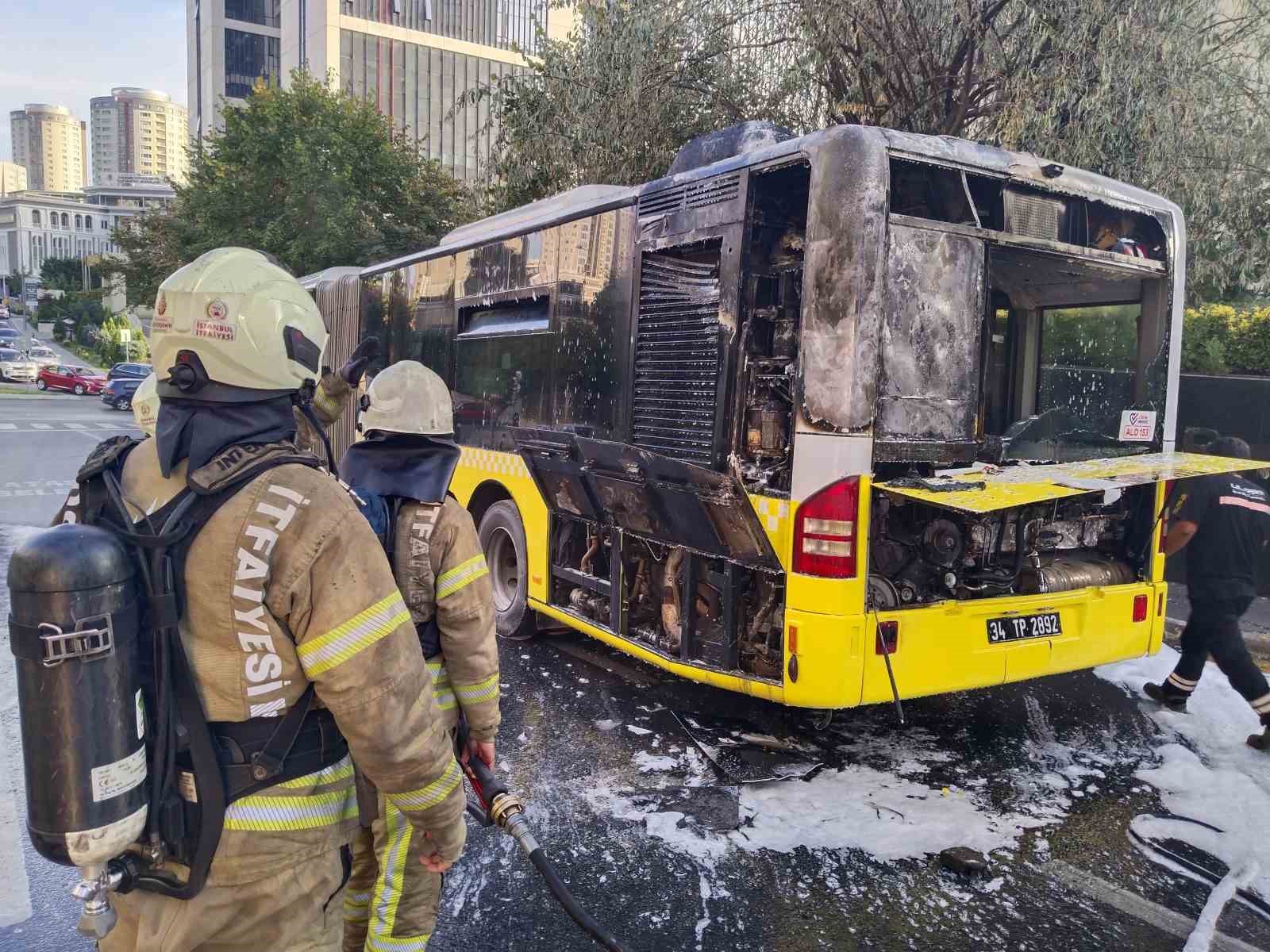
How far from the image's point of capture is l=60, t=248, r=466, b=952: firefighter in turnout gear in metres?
1.79

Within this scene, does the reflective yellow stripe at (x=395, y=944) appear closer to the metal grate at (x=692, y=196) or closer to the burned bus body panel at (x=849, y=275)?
the burned bus body panel at (x=849, y=275)

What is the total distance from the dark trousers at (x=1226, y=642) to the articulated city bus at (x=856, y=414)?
7.9 inches

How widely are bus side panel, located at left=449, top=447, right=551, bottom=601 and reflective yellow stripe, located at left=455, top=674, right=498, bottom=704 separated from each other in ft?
10.7

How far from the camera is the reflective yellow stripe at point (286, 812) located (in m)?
1.83

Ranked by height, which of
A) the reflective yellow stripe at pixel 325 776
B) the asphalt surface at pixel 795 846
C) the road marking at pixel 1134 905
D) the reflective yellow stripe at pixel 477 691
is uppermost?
the reflective yellow stripe at pixel 325 776

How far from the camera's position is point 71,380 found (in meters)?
40.9

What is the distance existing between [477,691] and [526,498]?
12.6 feet

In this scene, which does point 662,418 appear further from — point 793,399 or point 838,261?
point 838,261

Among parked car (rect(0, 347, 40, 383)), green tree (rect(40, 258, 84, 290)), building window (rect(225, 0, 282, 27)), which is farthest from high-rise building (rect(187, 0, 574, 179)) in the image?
green tree (rect(40, 258, 84, 290))

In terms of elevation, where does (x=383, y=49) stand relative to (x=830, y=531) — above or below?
above

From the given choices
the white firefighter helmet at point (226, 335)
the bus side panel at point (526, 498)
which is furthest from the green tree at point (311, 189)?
the white firefighter helmet at point (226, 335)

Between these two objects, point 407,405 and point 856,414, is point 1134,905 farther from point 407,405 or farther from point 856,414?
point 407,405

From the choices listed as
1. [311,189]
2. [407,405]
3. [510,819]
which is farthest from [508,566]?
[311,189]

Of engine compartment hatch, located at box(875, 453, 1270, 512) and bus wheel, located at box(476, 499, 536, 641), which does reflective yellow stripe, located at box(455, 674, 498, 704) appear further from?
bus wheel, located at box(476, 499, 536, 641)
